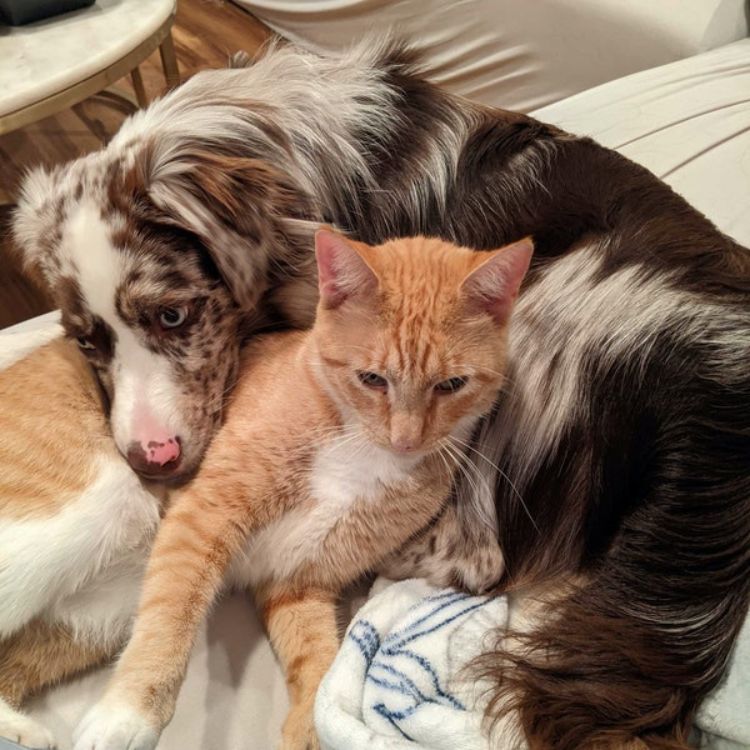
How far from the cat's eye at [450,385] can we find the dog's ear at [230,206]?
40cm

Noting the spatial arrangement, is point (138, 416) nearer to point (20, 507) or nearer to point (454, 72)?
point (20, 507)

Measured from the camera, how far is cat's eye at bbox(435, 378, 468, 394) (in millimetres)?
1145

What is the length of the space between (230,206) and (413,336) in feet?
1.33

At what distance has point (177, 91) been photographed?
148cm

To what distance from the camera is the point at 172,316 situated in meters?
1.29

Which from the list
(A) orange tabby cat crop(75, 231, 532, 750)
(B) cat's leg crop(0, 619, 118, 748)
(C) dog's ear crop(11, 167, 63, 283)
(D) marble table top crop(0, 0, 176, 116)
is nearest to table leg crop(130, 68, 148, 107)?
(D) marble table top crop(0, 0, 176, 116)

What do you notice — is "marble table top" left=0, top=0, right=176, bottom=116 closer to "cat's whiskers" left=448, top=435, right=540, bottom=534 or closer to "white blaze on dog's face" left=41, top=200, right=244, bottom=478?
"white blaze on dog's face" left=41, top=200, right=244, bottom=478

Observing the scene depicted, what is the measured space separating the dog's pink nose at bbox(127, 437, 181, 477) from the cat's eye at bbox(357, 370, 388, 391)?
32 centimetres

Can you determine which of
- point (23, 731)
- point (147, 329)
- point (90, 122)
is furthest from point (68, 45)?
point (23, 731)

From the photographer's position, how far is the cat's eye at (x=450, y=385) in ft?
3.76

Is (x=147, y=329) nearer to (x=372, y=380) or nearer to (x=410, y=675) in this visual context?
(x=372, y=380)

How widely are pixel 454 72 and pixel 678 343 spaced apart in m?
1.83

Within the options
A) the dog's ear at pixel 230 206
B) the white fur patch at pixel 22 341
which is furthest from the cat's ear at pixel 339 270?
the white fur patch at pixel 22 341

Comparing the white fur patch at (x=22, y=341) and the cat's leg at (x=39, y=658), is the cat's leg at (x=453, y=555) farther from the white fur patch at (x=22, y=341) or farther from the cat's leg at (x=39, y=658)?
the white fur patch at (x=22, y=341)
